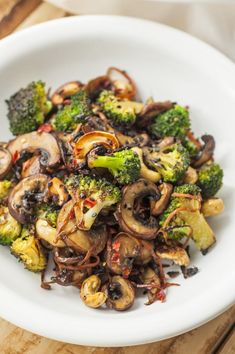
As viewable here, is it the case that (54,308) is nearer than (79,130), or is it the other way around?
(54,308)

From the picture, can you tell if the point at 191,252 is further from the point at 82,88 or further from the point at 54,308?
the point at 82,88

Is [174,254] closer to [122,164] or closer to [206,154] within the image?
[122,164]

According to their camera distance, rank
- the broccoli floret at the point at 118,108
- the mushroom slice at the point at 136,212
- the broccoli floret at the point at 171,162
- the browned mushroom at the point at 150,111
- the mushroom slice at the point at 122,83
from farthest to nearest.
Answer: the mushroom slice at the point at 122,83 → the browned mushroom at the point at 150,111 → the broccoli floret at the point at 118,108 → the broccoli floret at the point at 171,162 → the mushroom slice at the point at 136,212

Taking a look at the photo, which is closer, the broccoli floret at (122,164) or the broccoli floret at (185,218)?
the broccoli floret at (122,164)

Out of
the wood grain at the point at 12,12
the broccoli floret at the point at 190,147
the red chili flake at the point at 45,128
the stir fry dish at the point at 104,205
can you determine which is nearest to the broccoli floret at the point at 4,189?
the stir fry dish at the point at 104,205

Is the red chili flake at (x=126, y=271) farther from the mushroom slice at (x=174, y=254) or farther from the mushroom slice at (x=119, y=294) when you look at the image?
the mushroom slice at (x=174, y=254)

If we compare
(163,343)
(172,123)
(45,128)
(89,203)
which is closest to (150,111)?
(172,123)

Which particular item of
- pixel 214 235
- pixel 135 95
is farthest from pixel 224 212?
pixel 135 95

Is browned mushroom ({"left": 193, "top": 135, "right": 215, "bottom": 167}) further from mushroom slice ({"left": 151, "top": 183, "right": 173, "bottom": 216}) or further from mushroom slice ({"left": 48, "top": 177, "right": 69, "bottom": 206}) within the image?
mushroom slice ({"left": 48, "top": 177, "right": 69, "bottom": 206})

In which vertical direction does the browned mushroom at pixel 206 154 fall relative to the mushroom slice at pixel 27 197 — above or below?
above
